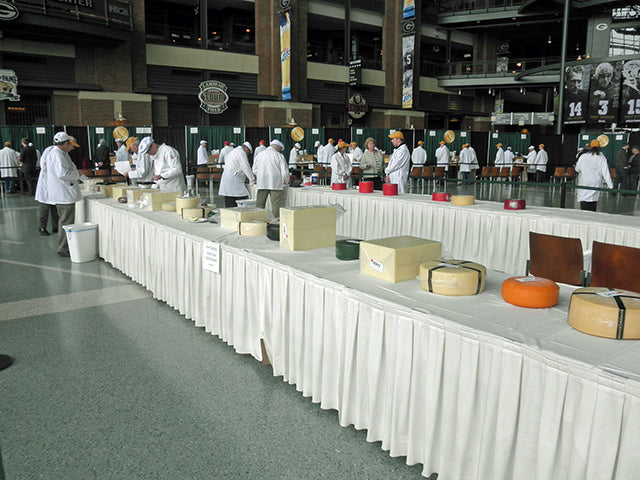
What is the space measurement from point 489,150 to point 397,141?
2130 centimetres

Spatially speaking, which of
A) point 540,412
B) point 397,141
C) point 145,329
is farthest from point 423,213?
point 540,412

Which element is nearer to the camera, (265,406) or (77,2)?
(265,406)

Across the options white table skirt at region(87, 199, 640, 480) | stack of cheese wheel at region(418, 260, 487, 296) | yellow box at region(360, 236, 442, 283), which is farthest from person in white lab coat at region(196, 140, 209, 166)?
stack of cheese wheel at region(418, 260, 487, 296)

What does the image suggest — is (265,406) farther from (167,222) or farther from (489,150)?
(489,150)

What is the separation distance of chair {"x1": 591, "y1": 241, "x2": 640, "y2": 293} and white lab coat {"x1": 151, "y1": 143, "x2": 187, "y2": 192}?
220 inches

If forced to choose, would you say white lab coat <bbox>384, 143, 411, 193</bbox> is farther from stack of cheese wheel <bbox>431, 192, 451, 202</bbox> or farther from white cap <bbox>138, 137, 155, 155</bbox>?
white cap <bbox>138, 137, 155, 155</bbox>

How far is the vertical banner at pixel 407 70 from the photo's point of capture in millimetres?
27094

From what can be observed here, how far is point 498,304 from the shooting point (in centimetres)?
237

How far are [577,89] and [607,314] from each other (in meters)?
18.8

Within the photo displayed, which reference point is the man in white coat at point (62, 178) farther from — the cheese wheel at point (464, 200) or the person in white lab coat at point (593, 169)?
the person in white lab coat at point (593, 169)

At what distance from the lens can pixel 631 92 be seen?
17656mm

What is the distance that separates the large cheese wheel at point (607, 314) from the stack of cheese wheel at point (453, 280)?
508 mm

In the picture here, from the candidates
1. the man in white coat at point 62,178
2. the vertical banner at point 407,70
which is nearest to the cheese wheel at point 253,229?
the man in white coat at point 62,178

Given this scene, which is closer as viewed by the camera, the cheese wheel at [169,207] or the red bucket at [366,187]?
the cheese wheel at [169,207]
